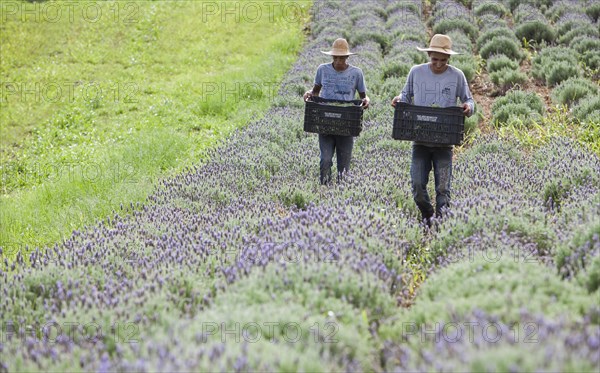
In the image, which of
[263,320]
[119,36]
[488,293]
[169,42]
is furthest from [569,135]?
[119,36]

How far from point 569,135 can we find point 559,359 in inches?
238

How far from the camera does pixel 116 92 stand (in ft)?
47.2

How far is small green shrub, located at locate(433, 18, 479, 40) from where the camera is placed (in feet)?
47.3

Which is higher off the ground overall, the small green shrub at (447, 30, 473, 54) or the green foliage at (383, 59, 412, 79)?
the small green shrub at (447, 30, 473, 54)

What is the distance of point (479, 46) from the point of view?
13.4 m

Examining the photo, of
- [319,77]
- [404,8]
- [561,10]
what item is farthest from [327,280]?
[404,8]

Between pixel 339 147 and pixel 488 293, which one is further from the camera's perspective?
pixel 339 147

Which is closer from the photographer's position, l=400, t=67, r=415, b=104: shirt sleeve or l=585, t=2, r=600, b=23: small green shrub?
l=400, t=67, r=415, b=104: shirt sleeve

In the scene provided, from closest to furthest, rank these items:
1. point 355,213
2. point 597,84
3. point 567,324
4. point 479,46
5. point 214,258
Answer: point 567,324
point 214,258
point 355,213
point 597,84
point 479,46

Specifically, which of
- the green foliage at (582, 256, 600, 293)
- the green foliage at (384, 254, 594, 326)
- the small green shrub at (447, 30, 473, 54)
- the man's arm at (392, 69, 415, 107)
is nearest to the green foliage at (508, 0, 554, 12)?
the small green shrub at (447, 30, 473, 54)

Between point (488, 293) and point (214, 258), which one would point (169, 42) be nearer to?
point (214, 258)

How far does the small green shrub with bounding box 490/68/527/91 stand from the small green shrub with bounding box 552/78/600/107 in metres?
0.95

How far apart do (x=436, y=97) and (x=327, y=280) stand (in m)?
2.63

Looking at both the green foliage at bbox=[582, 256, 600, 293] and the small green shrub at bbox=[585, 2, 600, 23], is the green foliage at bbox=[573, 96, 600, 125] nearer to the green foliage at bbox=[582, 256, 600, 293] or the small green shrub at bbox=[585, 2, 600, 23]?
the green foliage at bbox=[582, 256, 600, 293]
